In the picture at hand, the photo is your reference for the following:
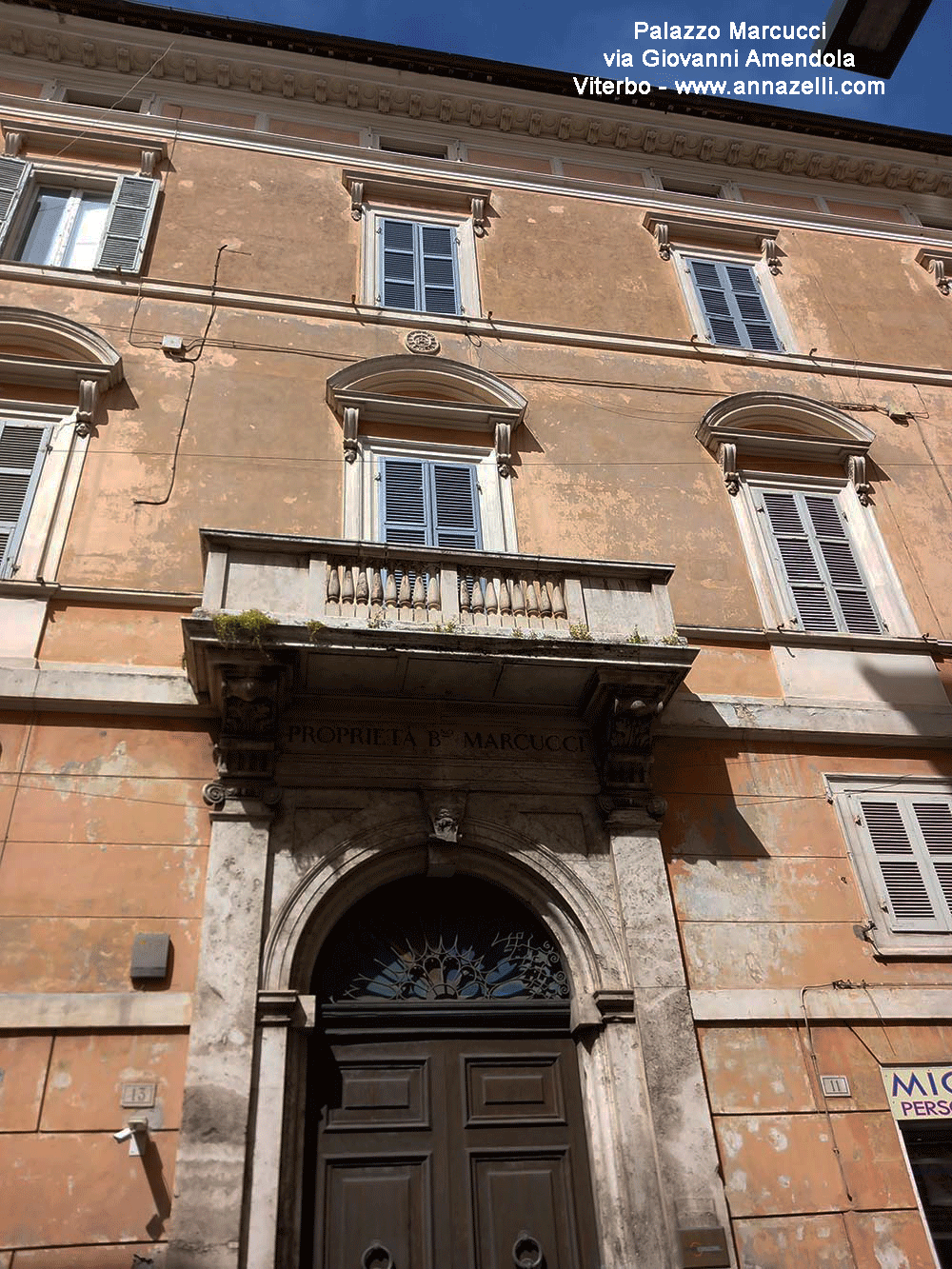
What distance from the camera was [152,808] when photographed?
710cm

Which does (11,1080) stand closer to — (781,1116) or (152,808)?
(152,808)

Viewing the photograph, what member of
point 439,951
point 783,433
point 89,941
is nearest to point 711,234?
point 783,433

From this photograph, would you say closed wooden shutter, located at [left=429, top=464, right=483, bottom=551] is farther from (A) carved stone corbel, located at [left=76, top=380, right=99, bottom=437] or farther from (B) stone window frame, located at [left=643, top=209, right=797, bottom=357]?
(B) stone window frame, located at [left=643, top=209, right=797, bottom=357]

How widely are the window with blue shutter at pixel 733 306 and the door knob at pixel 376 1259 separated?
381 inches

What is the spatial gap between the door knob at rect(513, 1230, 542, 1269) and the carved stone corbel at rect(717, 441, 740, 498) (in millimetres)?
6852

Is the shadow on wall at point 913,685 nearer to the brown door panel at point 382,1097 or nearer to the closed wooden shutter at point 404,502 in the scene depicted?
the closed wooden shutter at point 404,502

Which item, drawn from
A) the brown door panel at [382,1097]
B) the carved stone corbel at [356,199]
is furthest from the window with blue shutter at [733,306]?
the brown door panel at [382,1097]

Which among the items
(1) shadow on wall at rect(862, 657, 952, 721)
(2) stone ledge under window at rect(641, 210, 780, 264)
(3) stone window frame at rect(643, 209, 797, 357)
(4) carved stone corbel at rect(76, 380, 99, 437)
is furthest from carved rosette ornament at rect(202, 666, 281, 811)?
(2) stone ledge under window at rect(641, 210, 780, 264)

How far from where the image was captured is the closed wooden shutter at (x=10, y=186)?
10.6m

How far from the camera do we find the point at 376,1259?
609cm

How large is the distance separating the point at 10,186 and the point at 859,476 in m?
9.84

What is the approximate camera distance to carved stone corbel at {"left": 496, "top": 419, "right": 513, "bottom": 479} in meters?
9.70

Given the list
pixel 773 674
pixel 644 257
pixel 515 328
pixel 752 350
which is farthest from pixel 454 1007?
pixel 644 257

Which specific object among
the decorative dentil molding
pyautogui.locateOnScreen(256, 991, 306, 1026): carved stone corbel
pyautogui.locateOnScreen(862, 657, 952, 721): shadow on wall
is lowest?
pyautogui.locateOnScreen(256, 991, 306, 1026): carved stone corbel
